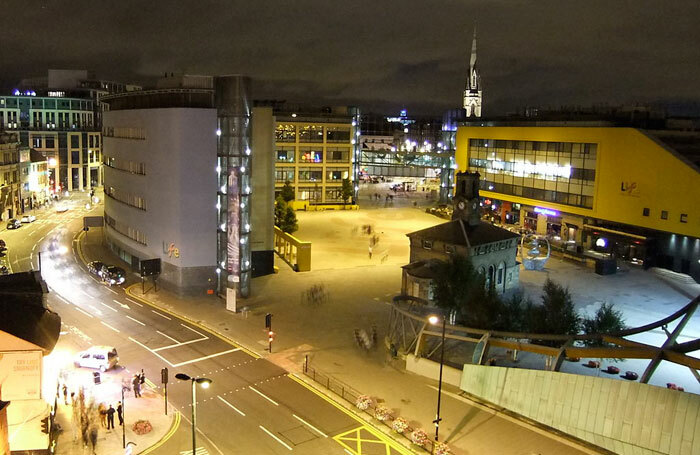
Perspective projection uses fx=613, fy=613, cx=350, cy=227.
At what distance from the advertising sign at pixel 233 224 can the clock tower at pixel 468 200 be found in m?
20.0

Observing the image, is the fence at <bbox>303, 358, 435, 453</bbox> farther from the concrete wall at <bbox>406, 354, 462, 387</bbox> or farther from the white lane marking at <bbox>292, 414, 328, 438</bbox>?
the concrete wall at <bbox>406, 354, 462, 387</bbox>

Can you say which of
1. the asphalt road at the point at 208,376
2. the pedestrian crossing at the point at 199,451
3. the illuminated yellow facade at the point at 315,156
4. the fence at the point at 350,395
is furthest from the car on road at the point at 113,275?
the illuminated yellow facade at the point at 315,156

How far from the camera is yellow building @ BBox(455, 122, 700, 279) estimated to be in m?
62.7

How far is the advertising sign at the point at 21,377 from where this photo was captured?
24547mm

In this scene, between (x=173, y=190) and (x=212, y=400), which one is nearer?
(x=212, y=400)

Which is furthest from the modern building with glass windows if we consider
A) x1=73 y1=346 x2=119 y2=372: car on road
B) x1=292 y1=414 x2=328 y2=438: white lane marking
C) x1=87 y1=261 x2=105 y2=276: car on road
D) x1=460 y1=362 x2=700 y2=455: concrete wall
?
x1=460 y1=362 x2=700 y2=455: concrete wall

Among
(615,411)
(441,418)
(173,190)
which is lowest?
(441,418)

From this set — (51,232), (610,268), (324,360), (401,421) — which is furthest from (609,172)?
(51,232)

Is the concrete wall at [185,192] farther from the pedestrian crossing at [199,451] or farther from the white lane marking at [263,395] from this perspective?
the pedestrian crossing at [199,451]

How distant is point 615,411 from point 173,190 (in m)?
36.3

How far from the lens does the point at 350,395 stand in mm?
31625

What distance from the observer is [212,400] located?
30.9 meters

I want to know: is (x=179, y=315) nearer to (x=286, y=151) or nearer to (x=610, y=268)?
(x=610, y=268)

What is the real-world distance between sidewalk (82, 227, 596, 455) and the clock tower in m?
8.50
